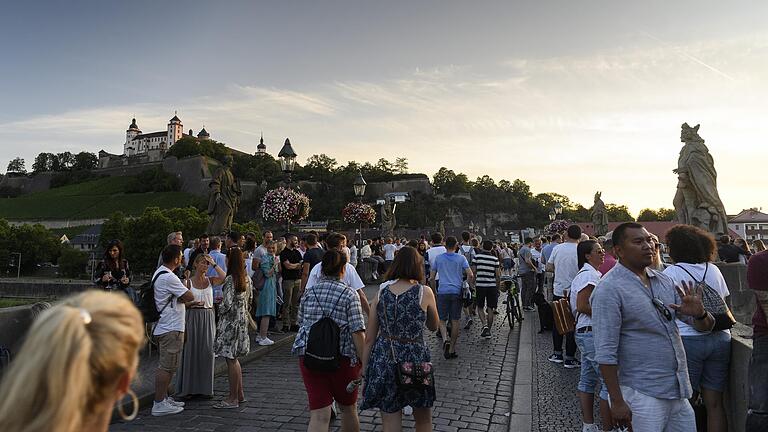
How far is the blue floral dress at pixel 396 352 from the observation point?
11.9 ft

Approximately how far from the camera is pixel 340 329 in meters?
4.09

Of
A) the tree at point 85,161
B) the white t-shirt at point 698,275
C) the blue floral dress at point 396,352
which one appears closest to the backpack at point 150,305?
the blue floral dress at point 396,352

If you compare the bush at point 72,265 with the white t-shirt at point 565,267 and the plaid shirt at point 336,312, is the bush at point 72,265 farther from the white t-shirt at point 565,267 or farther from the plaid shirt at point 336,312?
the plaid shirt at point 336,312

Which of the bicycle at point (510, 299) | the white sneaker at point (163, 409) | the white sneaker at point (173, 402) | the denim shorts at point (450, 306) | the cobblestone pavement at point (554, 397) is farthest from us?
the bicycle at point (510, 299)

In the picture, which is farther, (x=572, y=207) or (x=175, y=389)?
(x=572, y=207)

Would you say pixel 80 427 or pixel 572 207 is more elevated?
pixel 572 207

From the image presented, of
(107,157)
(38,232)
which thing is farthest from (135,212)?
(107,157)

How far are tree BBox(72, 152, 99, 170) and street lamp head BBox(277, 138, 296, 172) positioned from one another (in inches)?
4610

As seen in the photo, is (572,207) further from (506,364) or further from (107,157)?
(506,364)

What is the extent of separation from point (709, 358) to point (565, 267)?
3.30 metres

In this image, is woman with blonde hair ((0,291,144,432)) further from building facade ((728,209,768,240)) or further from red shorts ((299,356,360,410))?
building facade ((728,209,768,240))

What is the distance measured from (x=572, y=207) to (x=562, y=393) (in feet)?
435

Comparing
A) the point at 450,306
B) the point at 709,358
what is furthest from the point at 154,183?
the point at 709,358

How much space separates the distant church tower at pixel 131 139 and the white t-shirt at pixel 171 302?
144 m
